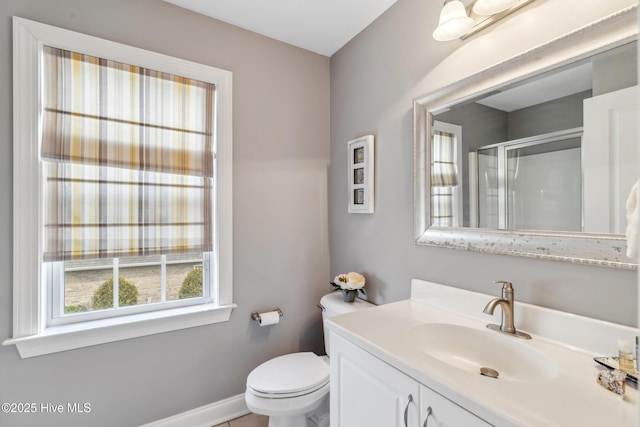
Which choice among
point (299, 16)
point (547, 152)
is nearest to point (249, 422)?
point (547, 152)

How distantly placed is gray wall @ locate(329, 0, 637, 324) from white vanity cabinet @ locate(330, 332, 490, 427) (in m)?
0.53

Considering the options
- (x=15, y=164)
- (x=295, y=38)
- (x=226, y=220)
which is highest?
(x=295, y=38)

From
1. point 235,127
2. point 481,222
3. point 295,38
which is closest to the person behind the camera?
point 481,222

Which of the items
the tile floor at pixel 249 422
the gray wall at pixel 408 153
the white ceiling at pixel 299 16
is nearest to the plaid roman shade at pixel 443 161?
the gray wall at pixel 408 153

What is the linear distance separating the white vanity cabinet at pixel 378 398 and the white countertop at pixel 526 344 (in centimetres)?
3

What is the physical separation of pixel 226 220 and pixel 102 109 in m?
0.86

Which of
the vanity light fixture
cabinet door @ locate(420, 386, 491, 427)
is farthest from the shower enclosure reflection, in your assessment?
cabinet door @ locate(420, 386, 491, 427)

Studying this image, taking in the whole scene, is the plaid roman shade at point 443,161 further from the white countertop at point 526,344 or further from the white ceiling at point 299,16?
the white ceiling at point 299,16

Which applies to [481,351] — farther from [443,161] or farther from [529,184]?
[443,161]

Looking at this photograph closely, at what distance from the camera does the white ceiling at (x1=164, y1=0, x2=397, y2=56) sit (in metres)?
1.62

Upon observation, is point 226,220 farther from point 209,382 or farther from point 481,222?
point 481,222

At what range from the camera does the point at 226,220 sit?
5.82 ft

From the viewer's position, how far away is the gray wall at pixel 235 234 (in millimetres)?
1339

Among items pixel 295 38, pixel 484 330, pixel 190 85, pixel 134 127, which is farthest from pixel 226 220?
pixel 484 330
